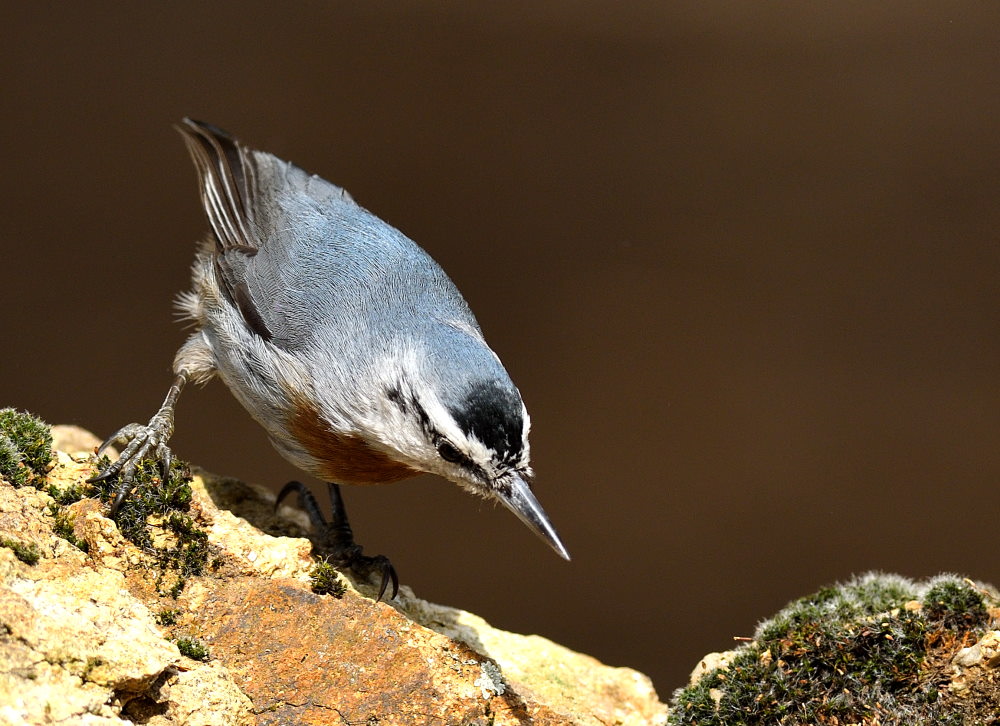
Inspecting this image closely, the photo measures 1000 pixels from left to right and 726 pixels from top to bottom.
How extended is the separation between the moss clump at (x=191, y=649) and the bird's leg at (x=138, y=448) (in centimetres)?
49

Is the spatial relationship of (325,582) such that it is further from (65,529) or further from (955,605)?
(955,605)

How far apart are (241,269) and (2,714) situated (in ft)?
6.13

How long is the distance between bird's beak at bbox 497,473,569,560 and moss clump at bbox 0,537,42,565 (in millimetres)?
1093

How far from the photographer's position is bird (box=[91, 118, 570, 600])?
2.48 meters

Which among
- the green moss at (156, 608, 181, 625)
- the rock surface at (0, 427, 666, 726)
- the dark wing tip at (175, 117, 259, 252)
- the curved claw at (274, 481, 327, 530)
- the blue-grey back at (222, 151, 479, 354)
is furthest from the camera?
the dark wing tip at (175, 117, 259, 252)

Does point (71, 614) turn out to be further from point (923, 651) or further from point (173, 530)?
point (923, 651)

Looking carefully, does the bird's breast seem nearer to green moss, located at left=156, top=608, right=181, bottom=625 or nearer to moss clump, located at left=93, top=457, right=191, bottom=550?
moss clump, located at left=93, top=457, right=191, bottom=550

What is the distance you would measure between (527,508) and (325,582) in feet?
2.02

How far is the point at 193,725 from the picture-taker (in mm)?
2113

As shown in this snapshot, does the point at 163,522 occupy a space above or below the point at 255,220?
below

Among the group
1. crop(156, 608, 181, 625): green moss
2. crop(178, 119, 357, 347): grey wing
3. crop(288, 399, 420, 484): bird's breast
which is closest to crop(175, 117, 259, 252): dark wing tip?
crop(178, 119, 357, 347): grey wing

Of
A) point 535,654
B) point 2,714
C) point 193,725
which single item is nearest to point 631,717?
point 535,654

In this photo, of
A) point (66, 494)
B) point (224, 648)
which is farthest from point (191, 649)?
point (66, 494)

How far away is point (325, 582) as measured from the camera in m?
2.62
